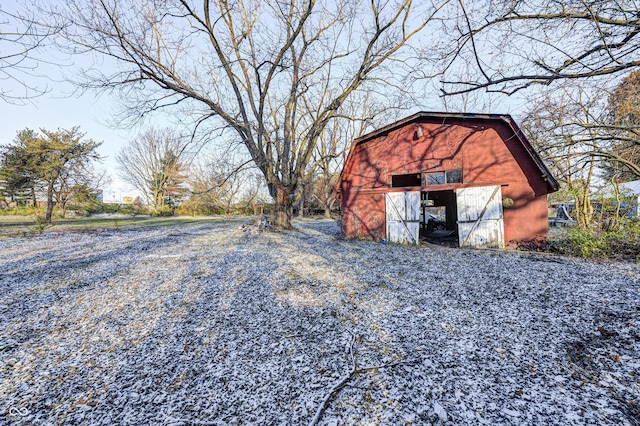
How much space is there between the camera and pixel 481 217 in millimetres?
8750

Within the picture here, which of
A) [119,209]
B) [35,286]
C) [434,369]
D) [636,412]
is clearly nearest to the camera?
[636,412]

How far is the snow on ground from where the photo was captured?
2.02 metres

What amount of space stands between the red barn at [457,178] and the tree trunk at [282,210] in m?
3.80

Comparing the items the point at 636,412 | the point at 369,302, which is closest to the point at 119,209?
the point at 369,302

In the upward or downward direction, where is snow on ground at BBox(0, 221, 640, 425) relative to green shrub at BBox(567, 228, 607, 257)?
downward

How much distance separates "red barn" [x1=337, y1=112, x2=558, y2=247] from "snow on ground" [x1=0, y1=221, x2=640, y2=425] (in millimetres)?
3036

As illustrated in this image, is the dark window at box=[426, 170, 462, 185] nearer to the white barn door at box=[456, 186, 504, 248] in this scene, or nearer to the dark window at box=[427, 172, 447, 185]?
the dark window at box=[427, 172, 447, 185]

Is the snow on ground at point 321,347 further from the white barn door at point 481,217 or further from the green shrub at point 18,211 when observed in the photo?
the green shrub at point 18,211

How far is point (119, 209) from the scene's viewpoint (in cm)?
3328

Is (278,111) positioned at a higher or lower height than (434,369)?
higher

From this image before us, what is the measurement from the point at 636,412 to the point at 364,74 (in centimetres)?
1154

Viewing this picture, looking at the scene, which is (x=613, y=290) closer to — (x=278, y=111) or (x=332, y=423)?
(x=332, y=423)

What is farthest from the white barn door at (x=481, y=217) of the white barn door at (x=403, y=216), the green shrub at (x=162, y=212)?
the green shrub at (x=162, y=212)

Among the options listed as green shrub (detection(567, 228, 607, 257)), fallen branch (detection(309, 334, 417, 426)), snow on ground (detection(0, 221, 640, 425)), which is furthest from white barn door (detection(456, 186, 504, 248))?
fallen branch (detection(309, 334, 417, 426))
